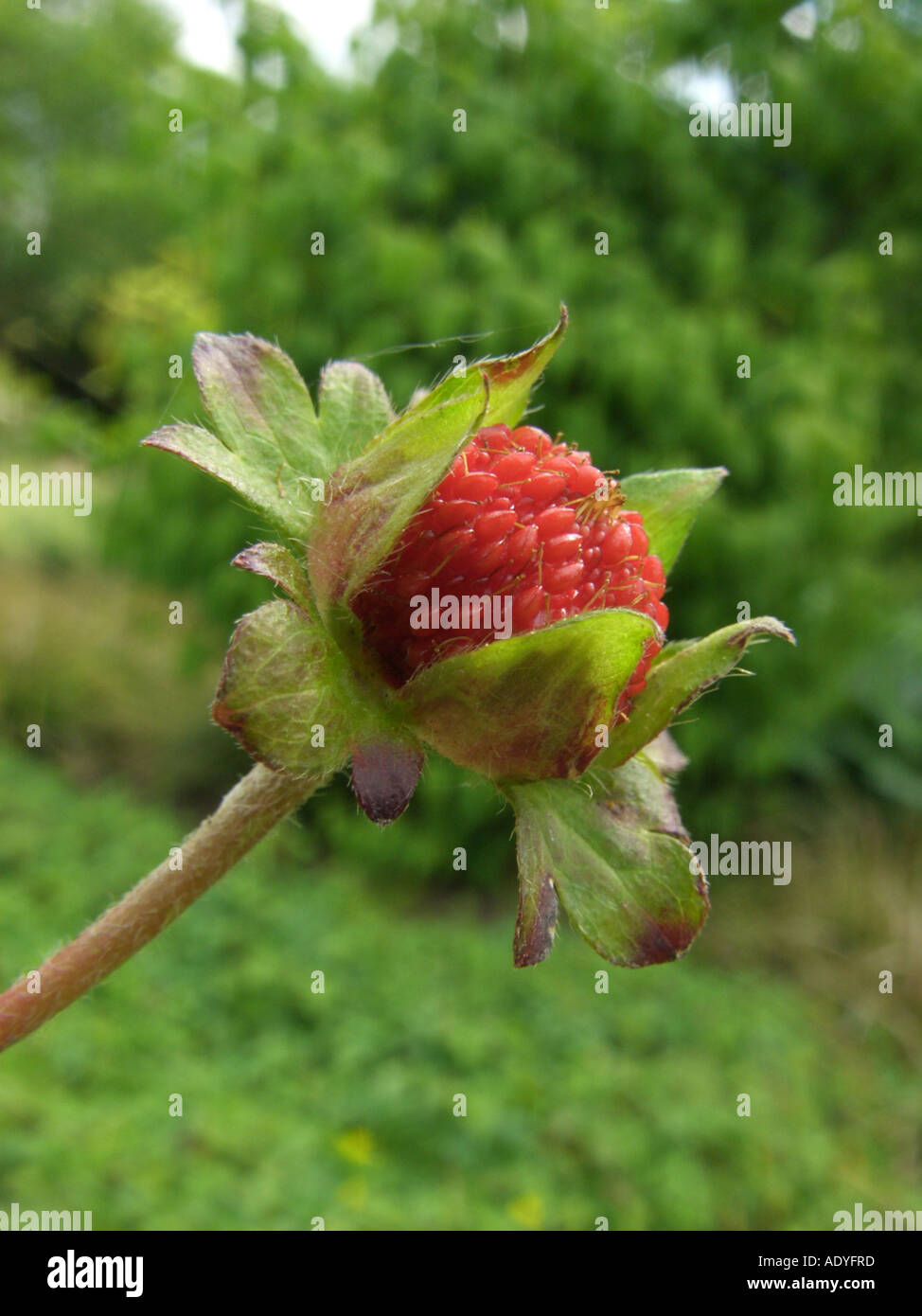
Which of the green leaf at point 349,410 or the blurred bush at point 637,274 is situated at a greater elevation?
the blurred bush at point 637,274

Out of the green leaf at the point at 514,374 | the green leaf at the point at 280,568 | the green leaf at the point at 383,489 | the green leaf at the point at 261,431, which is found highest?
the green leaf at the point at 514,374

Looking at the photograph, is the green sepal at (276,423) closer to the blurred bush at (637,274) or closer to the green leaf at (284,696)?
the green leaf at (284,696)

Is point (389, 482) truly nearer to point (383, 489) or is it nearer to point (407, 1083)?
point (383, 489)

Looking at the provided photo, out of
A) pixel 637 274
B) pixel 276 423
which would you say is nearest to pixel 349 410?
pixel 276 423

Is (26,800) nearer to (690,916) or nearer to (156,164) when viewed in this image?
(156,164)

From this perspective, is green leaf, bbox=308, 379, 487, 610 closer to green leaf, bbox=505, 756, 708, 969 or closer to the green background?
green leaf, bbox=505, 756, 708, 969

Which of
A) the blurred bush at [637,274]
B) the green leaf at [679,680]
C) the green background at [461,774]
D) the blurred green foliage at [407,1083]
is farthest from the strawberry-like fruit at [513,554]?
the blurred bush at [637,274]

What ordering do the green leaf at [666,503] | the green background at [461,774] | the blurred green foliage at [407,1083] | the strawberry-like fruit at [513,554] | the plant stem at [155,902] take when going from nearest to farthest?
the plant stem at [155,902]
the strawberry-like fruit at [513,554]
the green leaf at [666,503]
the blurred green foliage at [407,1083]
the green background at [461,774]
